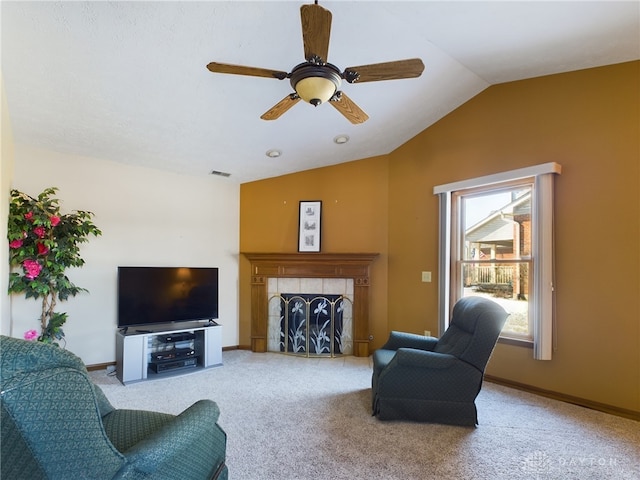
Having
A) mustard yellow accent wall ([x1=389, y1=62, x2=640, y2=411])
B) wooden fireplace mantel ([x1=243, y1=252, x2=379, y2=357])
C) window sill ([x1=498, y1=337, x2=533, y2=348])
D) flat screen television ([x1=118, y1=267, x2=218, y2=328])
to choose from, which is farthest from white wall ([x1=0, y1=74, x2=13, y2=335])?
window sill ([x1=498, y1=337, x2=533, y2=348])

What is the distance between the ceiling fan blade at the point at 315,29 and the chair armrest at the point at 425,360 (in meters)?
2.09

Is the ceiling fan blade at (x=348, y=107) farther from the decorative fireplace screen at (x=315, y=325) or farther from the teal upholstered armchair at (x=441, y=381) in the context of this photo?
the decorative fireplace screen at (x=315, y=325)

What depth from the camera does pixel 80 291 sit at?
371cm

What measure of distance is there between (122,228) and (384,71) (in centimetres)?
347

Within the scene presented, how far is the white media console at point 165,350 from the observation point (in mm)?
3561

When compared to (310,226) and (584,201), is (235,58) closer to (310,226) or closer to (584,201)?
(310,226)

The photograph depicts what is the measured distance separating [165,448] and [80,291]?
3158 mm

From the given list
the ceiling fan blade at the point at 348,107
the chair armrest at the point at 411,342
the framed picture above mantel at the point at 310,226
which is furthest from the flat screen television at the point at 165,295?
the ceiling fan blade at the point at 348,107

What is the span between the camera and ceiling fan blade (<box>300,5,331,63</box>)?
5.45ft

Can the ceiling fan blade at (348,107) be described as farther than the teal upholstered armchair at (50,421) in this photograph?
Yes

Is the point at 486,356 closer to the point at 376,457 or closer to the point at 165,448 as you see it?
the point at 376,457

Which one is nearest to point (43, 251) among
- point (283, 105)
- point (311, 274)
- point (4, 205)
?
point (4, 205)

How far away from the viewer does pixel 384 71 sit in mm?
2031

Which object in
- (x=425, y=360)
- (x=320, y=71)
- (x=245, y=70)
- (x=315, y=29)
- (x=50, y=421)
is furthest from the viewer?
(x=425, y=360)
